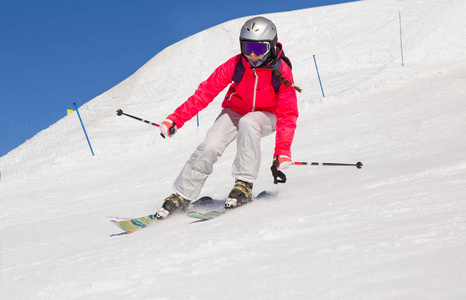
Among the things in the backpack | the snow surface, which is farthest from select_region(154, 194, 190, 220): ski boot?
the backpack

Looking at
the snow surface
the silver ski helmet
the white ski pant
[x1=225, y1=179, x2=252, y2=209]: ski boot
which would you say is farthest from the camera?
the white ski pant

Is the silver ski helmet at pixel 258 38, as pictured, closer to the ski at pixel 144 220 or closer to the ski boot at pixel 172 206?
the ski boot at pixel 172 206

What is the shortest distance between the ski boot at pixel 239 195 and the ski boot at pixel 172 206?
47 centimetres

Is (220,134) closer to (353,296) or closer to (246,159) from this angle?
(246,159)

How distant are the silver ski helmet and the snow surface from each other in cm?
142

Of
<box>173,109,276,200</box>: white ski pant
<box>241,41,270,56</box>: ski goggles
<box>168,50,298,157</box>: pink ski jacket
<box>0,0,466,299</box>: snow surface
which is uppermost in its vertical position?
<box>241,41,270,56</box>: ski goggles

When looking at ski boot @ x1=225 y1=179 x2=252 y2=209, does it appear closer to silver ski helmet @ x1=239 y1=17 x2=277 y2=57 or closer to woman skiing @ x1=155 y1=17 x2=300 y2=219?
woman skiing @ x1=155 y1=17 x2=300 y2=219

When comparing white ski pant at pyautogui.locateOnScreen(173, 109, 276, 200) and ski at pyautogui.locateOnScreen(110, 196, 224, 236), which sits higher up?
white ski pant at pyautogui.locateOnScreen(173, 109, 276, 200)

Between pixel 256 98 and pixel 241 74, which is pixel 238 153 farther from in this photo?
pixel 241 74

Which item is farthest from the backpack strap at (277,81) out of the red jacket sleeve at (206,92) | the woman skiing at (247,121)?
the red jacket sleeve at (206,92)

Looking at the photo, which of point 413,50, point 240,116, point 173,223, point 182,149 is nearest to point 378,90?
point 182,149

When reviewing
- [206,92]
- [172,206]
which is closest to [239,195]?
[172,206]

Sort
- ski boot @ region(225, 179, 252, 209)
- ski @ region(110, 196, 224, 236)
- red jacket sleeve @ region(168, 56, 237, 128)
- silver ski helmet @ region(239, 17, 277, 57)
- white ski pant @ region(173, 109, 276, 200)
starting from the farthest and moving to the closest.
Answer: red jacket sleeve @ region(168, 56, 237, 128) < white ski pant @ region(173, 109, 276, 200) < ski boot @ region(225, 179, 252, 209) < silver ski helmet @ region(239, 17, 277, 57) < ski @ region(110, 196, 224, 236)

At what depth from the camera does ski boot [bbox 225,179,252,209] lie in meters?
4.68
